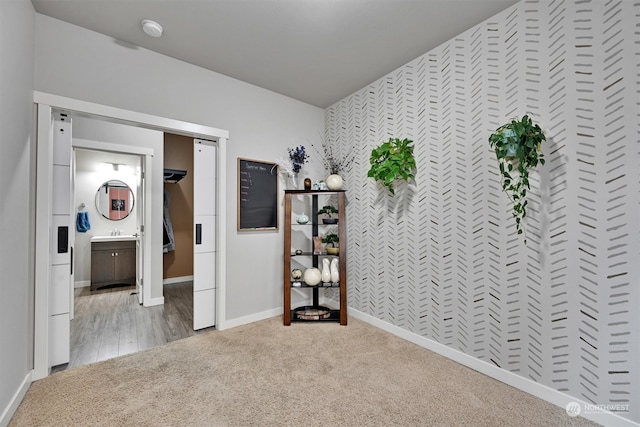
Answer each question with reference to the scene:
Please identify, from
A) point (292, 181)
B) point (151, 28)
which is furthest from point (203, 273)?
point (151, 28)

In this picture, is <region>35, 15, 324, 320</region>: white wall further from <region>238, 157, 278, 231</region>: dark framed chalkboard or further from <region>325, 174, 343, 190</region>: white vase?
<region>325, 174, 343, 190</region>: white vase

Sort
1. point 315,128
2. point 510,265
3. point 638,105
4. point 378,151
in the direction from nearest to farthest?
point 638,105
point 510,265
point 378,151
point 315,128

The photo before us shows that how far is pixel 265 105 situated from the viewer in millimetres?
3217

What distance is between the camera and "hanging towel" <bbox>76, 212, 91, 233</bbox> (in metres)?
4.61

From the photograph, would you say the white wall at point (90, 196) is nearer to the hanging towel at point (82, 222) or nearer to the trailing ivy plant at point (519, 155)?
the hanging towel at point (82, 222)

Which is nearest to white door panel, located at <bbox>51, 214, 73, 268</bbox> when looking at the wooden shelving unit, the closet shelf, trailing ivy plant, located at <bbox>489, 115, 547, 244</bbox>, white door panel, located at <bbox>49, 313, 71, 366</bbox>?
white door panel, located at <bbox>49, 313, 71, 366</bbox>

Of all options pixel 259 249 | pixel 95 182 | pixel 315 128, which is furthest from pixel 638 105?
pixel 95 182

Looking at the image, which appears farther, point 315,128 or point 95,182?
A: point 95,182

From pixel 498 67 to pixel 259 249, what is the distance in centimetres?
277

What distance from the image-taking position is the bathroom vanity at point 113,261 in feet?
14.8

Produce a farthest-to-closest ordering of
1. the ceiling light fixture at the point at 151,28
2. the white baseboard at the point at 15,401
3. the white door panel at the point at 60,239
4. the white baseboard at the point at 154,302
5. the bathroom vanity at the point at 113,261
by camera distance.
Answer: the bathroom vanity at the point at 113,261, the white baseboard at the point at 154,302, the white door panel at the point at 60,239, the ceiling light fixture at the point at 151,28, the white baseboard at the point at 15,401

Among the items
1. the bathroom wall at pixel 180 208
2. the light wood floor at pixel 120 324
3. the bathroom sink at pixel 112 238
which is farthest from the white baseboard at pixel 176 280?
the bathroom sink at pixel 112 238

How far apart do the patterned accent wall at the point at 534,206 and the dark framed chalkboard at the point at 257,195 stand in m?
1.34

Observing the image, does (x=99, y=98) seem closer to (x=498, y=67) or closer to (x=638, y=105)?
(x=498, y=67)
